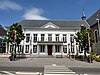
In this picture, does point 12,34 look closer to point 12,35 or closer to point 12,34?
point 12,34

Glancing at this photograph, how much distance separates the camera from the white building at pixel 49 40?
49656 millimetres

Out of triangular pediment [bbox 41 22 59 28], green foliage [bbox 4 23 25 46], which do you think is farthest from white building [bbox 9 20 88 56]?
green foliage [bbox 4 23 25 46]

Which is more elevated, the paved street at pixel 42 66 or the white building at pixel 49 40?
the white building at pixel 49 40

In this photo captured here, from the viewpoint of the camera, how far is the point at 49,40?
50625 mm

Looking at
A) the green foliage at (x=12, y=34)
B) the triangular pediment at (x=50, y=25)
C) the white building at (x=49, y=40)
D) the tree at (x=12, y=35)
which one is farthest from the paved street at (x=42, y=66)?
the triangular pediment at (x=50, y=25)

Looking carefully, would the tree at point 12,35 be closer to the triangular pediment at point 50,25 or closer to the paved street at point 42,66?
the paved street at point 42,66

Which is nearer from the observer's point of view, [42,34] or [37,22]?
[42,34]

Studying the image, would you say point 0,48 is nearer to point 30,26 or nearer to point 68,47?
point 30,26

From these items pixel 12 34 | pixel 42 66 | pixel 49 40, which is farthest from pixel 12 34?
pixel 49 40

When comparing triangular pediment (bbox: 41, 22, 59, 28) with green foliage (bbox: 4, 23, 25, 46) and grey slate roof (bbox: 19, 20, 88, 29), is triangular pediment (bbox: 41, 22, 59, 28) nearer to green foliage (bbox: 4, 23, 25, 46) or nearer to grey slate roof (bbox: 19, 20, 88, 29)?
grey slate roof (bbox: 19, 20, 88, 29)

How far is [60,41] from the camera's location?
49.9 m

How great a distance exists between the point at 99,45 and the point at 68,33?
11.3 meters

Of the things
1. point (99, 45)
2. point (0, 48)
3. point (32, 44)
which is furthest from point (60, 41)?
point (0, 48)

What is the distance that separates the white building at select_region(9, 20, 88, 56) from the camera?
163 feet
